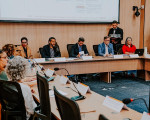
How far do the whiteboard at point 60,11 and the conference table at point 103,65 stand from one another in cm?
193

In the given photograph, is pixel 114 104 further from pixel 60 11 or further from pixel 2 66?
pixel 60 11

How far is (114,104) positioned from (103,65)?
3441 millimetres

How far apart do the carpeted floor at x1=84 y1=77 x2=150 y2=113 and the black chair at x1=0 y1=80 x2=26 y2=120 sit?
7.32 ft

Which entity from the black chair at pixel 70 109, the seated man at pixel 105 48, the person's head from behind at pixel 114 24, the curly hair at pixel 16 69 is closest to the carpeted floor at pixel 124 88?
the seated man at pixel 105 48

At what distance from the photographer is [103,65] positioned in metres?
5.20

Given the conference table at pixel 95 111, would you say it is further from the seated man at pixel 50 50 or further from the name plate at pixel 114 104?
the seated man at pixel 50 50

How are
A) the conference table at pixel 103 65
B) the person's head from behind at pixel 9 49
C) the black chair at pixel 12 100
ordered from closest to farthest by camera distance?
the black chair at pixel 12 100 → the person's head from behind at pixel 9 49 → the conference table at pixel 103 65

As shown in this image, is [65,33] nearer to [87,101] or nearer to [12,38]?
[12,38]

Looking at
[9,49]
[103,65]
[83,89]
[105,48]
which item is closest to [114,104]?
[83,89]

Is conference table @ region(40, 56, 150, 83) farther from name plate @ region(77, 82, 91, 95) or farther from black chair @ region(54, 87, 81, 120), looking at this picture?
black chair @ region(54, 87, 81, 120)

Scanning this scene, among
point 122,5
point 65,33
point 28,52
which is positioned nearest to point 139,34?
point 122,5

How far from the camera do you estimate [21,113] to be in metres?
1.93

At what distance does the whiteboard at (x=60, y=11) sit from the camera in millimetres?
5773

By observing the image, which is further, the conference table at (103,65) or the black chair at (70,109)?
the conference table at (103,65)
